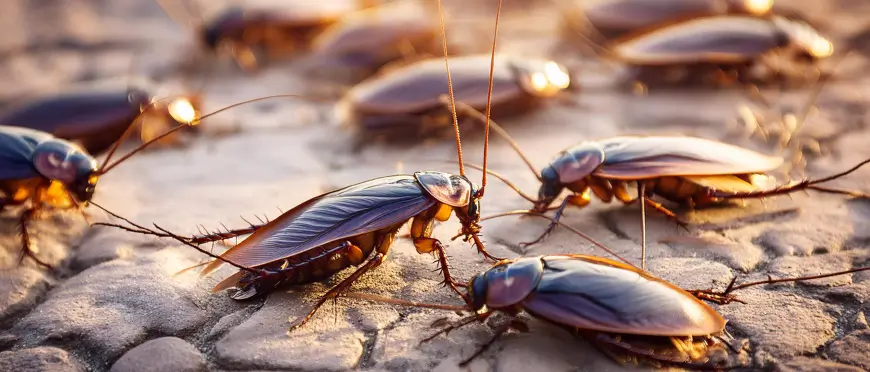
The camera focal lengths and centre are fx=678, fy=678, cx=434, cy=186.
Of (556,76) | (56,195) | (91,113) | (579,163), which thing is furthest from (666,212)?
(91,113)

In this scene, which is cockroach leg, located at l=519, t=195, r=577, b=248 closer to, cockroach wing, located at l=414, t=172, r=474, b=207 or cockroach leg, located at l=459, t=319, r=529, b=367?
cockroach wing, located at l=414, t=172, r=474, b=207

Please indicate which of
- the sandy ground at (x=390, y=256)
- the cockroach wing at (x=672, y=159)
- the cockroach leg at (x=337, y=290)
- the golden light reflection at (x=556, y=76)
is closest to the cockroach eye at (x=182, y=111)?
the sandy ground at (x=390, y=256)

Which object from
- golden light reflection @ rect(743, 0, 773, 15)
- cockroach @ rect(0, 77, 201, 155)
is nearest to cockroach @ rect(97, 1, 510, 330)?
cockroach @ rect(0, 77, 201, 155)

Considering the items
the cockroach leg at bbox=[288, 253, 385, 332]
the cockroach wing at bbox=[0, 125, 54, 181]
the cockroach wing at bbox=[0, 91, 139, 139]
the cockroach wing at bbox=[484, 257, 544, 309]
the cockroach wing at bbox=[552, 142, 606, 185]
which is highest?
the cockroach wing at bbox=[0, 91, 139, 139]

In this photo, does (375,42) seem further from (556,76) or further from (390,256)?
(390,256)

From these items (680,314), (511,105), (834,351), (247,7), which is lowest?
(834,351)

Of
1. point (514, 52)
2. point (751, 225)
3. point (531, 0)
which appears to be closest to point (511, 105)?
point (514, 52)

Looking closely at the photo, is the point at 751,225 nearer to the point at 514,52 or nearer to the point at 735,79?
the point at 735,79
